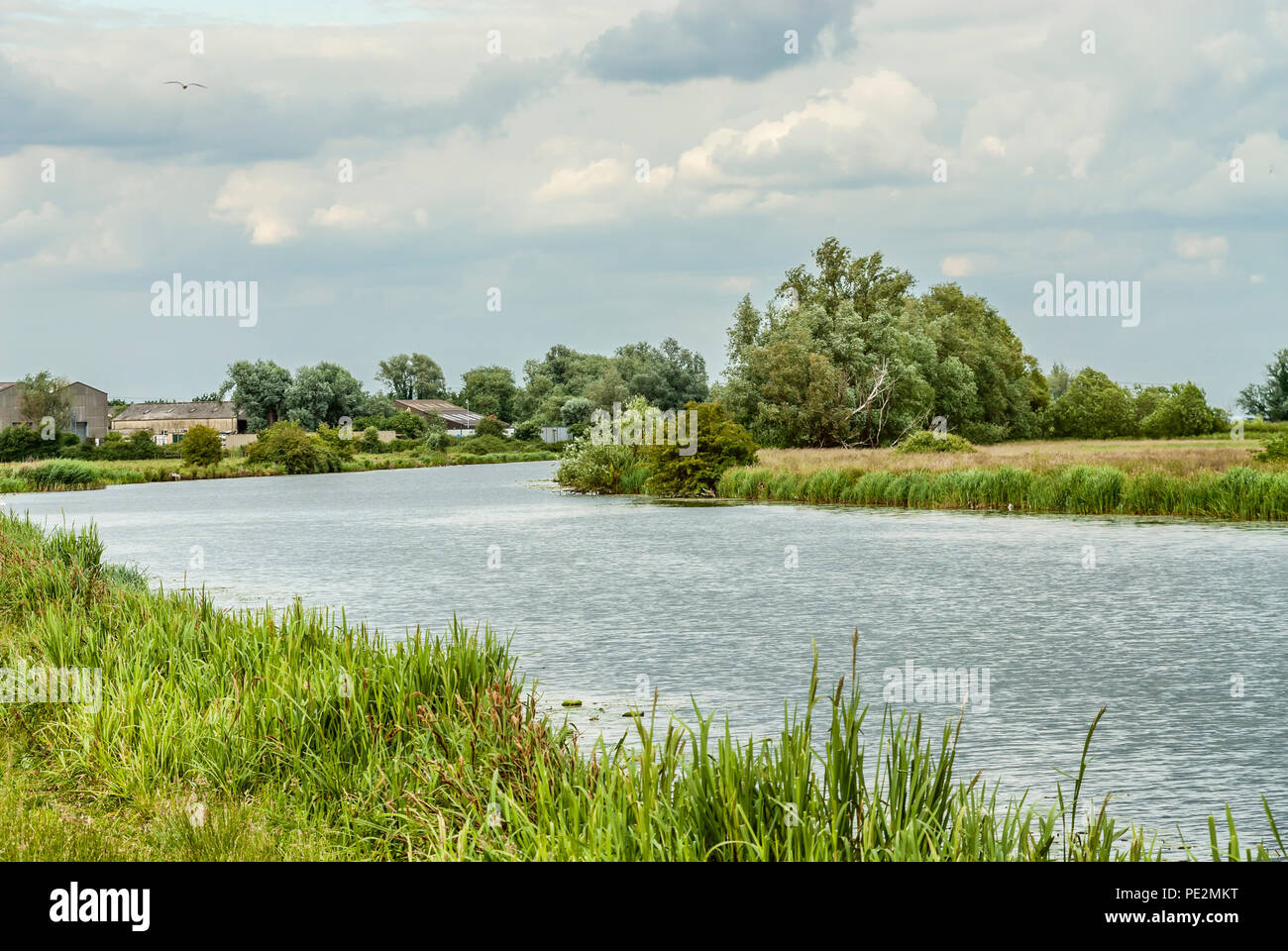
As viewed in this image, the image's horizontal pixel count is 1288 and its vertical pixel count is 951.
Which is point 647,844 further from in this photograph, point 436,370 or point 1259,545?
point 436,370

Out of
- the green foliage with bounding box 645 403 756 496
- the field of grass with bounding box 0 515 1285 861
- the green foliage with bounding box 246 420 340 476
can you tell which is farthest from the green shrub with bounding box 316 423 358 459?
the field of grass with bounding box 0 515 1285 861

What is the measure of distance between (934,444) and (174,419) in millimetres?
98269

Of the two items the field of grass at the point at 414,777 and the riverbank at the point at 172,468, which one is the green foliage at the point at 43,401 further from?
the field of grass at the point at 414,777

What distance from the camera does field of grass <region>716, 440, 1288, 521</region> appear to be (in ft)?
107

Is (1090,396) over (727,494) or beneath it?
over

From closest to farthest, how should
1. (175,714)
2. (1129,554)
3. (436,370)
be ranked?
(175,714)
(1129,554)
(436,370)

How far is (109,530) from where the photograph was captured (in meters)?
36.8

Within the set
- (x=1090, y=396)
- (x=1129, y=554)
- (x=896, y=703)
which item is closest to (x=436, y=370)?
(x=1090, y=396)

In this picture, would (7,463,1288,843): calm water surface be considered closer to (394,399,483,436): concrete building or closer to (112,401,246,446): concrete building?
(112,401,246,446): concrete building

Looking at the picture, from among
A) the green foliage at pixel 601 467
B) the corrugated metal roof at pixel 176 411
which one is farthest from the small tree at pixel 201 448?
the corrugated metal roof at pixel 176 411

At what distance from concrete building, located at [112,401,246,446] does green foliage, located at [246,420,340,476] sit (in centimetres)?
3192

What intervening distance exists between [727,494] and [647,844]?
44.8m

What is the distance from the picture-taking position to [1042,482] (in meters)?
36.8
